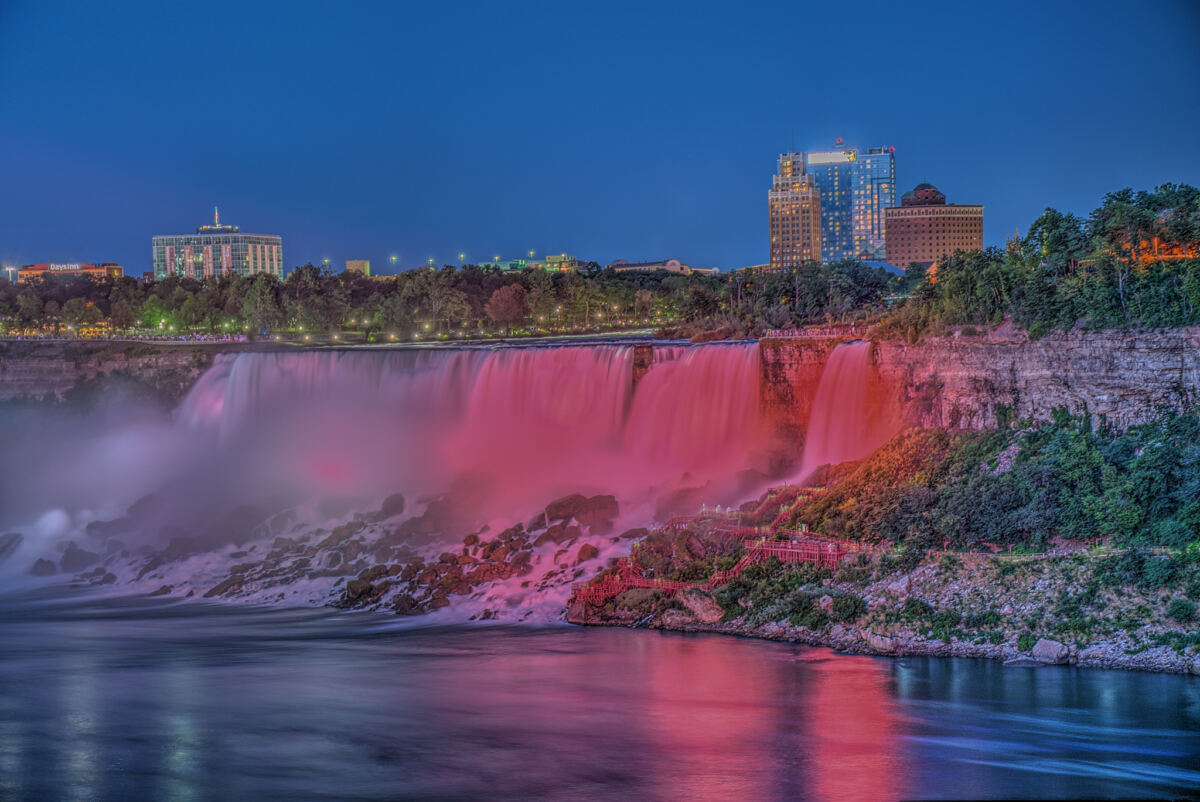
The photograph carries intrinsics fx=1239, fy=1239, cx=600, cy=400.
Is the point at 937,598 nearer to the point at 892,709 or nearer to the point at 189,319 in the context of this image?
the point at 892,709

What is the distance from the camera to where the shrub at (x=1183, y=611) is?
30188 mm

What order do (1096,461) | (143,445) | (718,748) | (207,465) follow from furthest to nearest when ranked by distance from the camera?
(143,445), (207,465), (1096,461), (718,748)

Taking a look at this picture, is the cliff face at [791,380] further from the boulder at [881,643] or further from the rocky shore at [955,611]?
the boulder at [881,643]

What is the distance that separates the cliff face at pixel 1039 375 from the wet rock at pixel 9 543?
126 ft

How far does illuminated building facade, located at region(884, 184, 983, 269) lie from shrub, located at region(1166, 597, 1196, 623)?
12893 centimetres

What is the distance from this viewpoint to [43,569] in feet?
171

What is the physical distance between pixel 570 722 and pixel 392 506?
→ 80.9 ft

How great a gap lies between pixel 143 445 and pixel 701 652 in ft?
142

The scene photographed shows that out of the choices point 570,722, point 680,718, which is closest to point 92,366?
point 570,722

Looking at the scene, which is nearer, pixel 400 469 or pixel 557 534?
pixel 557 534

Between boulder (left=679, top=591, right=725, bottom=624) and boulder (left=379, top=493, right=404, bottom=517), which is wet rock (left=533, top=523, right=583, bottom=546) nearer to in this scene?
boulder (left=679, top=591, right=725, bottom=624)

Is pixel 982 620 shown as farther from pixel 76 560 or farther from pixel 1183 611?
pixel 76 560

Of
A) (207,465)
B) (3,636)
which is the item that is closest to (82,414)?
(207,465)

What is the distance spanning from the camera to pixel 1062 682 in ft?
96.2
